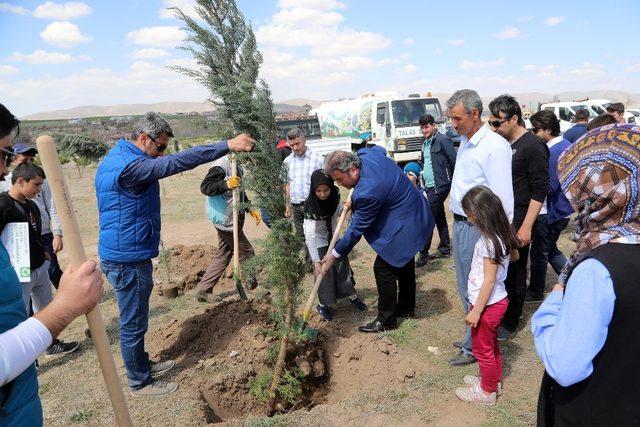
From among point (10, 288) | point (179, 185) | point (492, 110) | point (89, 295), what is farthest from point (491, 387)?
point (179, 185)

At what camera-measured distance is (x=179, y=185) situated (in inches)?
683

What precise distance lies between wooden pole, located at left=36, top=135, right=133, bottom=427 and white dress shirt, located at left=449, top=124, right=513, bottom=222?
8.55ft

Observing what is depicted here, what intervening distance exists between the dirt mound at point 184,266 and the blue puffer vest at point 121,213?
2.94m

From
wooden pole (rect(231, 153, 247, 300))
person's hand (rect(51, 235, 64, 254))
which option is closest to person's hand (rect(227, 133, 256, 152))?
wooden pole (rect(231, 153, 247, 300))

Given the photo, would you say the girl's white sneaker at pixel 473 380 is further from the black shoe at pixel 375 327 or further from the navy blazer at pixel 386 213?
the navy blazer at pixel 386 213

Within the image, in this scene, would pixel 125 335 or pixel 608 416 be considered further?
pixel 125 335

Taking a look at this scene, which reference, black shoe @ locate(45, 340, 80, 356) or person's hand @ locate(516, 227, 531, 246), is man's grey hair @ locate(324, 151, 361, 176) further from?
black shoe @ locate(45, 340, 80, 356)

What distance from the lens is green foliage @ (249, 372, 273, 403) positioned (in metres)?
3.51

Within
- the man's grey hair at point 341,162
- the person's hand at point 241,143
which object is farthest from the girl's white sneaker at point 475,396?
the person's hand at point 241,143

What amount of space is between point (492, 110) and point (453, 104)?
0.76 m

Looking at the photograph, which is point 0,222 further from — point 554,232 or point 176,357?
point 554,232

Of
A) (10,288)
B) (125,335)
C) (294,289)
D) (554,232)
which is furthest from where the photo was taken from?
(554,232)

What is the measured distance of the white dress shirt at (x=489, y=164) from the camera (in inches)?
125

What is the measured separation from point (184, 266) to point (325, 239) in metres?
3.40
